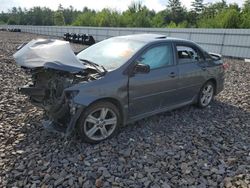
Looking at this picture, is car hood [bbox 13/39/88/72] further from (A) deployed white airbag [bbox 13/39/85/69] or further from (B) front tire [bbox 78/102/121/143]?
(B) front tire [bbox 78/102/121/143]

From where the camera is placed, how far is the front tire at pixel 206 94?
19.3ft

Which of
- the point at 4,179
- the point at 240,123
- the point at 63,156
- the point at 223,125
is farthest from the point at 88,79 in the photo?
the point at 240,123

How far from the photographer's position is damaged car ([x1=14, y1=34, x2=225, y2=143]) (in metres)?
3.92

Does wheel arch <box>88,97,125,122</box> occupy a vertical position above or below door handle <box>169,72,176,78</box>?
below

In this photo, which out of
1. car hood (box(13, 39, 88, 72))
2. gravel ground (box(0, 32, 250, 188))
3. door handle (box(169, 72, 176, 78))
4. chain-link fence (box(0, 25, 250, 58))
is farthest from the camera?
chain-link fence (box(0, 25, 250, 58))

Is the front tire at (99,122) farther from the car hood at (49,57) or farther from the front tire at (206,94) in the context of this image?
the front tire at (206,94)

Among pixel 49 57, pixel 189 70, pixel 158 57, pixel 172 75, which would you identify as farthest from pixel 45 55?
pixel 189 70

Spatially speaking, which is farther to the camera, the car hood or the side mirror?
the side mirror

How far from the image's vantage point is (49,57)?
402 cm

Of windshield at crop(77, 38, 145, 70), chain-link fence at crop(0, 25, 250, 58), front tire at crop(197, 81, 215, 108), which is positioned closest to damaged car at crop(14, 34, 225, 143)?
windshield at crop(77, 38, 145, 70)

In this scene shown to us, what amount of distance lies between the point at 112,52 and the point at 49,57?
3.89 ft

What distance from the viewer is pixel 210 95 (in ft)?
20.2

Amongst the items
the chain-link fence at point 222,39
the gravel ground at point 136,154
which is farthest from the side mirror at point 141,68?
the chain-link fence at point 222,39

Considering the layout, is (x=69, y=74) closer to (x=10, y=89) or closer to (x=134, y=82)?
(x=134, y=82)
